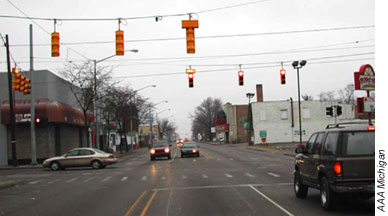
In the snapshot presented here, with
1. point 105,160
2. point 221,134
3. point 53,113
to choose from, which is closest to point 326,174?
point 105,160

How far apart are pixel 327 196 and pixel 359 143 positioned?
1.41 m

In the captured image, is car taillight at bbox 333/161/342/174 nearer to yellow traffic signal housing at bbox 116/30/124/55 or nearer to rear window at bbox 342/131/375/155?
rear window at bbox 342/131/375/155

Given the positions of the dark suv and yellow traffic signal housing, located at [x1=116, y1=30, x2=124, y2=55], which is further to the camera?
yellow traffic signal housing, located at [x1=116, y1=30, x2=124, y2=55]

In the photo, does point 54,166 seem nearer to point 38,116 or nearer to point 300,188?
point 38,116

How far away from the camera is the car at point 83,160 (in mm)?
29391

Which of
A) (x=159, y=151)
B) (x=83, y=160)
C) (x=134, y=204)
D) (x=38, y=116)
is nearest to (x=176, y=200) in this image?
(x=134, y=204)

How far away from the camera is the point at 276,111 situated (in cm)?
7425

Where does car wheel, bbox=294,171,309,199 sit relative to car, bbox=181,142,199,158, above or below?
above

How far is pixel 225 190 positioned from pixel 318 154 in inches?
190

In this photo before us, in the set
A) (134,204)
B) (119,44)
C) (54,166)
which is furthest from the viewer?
(54,166)

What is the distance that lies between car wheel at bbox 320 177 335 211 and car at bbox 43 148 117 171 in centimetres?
2102

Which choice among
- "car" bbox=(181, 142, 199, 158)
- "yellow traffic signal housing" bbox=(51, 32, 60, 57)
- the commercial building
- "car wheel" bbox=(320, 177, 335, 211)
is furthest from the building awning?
"car wheel" bbox=(320, 177, 335, 211)

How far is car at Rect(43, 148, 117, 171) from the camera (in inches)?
1157

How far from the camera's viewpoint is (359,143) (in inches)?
380
